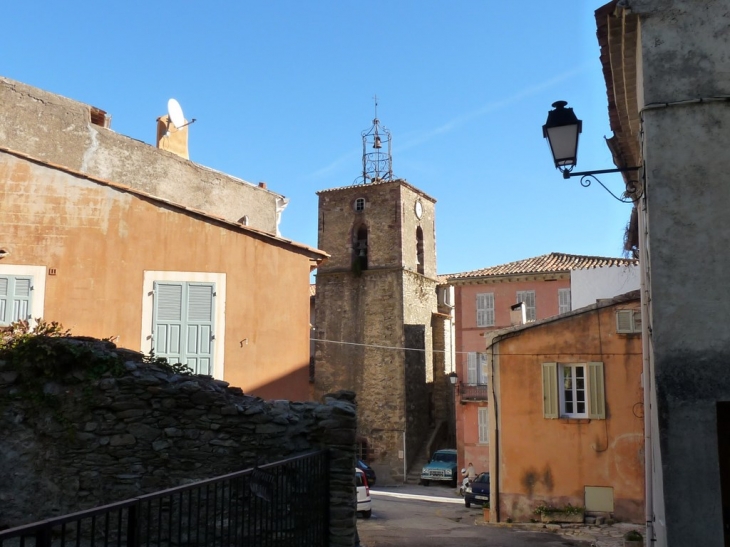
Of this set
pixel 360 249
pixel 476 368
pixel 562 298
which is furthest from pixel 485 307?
pixel 360 249

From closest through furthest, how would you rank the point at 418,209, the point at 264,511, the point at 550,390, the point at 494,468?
1. the point at 264,511
2. the point at 550,390
3. the point at 494,468
4. the point at 418,209

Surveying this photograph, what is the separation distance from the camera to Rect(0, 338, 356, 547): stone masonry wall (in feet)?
27.3

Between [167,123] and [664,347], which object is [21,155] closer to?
[167,123]

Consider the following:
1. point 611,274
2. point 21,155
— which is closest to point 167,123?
point 21,155

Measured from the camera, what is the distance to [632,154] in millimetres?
9828

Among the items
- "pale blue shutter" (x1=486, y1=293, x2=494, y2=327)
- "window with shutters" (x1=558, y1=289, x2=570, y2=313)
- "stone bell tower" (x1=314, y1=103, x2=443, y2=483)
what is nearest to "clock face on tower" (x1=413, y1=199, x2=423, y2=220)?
"stone bell tower" (x1=314, y1=103, x2=443, y2=483)

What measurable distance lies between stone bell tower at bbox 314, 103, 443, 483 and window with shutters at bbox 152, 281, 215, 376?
24.0 meters

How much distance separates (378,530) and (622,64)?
40.3 ft

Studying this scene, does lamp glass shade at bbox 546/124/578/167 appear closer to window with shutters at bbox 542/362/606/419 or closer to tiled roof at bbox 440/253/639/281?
window with shutters at bbox 542/362/606/419

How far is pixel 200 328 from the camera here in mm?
12031

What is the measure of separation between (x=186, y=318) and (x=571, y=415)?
11.2m

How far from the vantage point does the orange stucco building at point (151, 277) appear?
11.9m

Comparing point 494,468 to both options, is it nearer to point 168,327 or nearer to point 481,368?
point 168,327

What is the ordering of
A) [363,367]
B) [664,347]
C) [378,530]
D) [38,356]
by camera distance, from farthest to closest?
[363,367], [378,530], [38,356], [664,347]
